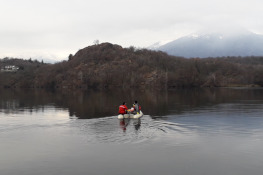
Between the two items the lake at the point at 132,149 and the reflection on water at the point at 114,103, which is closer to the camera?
the lake at the point at 132,149

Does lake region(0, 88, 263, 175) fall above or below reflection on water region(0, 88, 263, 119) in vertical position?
below

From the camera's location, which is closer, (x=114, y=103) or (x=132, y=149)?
(x=132, y=149)

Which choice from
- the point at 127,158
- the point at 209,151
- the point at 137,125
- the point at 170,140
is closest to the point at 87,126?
the point at 137,125

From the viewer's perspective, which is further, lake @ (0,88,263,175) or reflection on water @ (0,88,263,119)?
reflection on water @ (0,88,263,119)

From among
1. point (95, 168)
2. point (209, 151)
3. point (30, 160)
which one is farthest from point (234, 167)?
point (30, 160)

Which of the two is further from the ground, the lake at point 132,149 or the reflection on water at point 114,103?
the reflection on water at point 114,103

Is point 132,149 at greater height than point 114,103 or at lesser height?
lesser

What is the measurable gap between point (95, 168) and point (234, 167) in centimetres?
844

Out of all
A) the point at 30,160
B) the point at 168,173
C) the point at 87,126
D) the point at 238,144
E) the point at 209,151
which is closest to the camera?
the point at 168,173

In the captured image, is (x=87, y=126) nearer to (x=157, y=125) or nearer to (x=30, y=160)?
(x=157, y=125)

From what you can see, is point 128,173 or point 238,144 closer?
point 128,173

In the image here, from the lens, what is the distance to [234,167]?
645 inches

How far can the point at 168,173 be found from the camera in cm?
1550

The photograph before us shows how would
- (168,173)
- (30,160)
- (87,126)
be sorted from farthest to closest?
(87,126) → (30,160) → (168,173)
